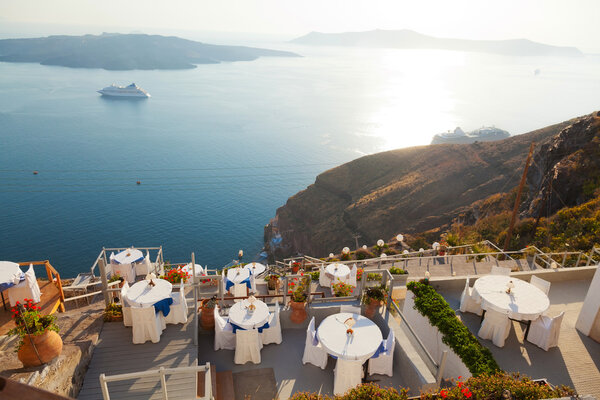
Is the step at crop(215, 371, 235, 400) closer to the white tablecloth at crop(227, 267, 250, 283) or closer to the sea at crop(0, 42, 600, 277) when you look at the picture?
the white tablecloth at crop(227, 267, 250, 283)

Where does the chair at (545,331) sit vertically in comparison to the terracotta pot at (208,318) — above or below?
above

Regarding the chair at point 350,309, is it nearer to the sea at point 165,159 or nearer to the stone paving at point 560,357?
the stone paving at point 560,357

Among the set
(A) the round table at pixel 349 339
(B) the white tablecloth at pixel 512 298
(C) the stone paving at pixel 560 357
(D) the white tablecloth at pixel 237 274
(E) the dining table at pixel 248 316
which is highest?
(B) the white tablecloth at pixel 512 298

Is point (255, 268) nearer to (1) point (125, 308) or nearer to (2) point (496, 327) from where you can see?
Answer: (1) point (125, 308)

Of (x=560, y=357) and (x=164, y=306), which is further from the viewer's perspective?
(x=164, y=306)

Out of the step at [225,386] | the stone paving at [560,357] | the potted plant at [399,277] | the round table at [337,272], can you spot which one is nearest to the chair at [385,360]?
the stone paving at [560,357]

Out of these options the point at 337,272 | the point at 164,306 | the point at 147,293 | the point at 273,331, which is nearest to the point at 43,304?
the point at 147,293

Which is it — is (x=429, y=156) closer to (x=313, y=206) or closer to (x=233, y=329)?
(x=313, y=206)
